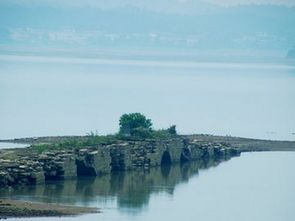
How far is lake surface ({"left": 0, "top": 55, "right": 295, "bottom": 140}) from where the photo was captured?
85.1 m

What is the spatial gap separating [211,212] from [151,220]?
313 cm

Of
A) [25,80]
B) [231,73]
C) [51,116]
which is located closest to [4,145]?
[51,116]

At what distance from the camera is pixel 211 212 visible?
48.9 m

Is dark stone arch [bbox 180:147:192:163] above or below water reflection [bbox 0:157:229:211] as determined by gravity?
above

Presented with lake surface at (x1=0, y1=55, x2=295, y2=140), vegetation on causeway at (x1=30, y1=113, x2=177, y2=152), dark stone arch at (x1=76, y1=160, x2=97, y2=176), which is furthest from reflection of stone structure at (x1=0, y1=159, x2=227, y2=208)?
lake surface at (x1=0, y1=55, x2=295, y2=140)

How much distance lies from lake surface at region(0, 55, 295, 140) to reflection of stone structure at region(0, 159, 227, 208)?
15703mm

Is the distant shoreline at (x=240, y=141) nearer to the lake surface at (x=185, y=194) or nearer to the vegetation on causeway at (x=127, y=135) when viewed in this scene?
the vegetation on causeway at (x=127, y=135)

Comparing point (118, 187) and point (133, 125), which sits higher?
point (133, 125)

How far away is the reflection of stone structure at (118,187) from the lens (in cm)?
5038

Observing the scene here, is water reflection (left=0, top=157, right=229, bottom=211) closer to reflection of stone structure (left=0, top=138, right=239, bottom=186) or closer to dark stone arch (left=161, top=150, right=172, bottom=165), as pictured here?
reflection of stone structure (left=0, top=138, right=239, bottom=186)

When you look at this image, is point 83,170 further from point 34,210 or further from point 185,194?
point 34,210

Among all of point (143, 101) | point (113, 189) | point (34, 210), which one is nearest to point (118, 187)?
point (113, 189)

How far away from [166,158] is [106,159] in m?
5.97

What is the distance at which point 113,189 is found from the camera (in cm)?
5378
